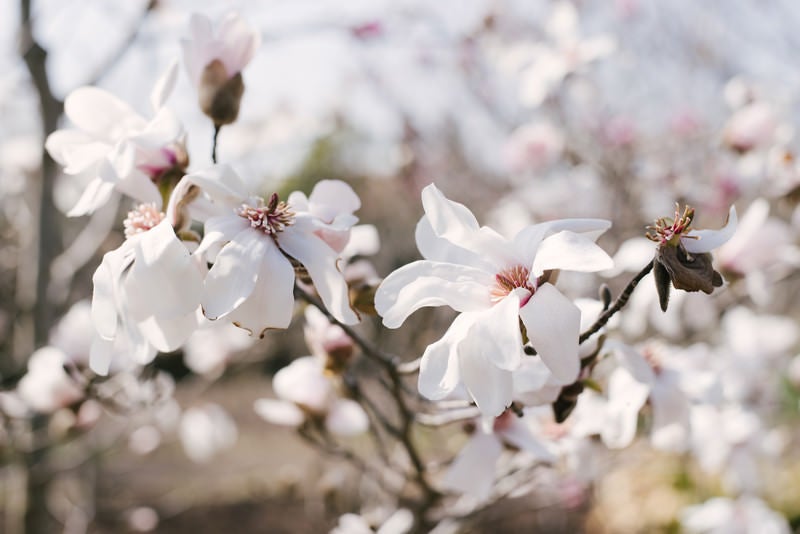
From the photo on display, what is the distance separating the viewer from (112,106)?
0.75 metres

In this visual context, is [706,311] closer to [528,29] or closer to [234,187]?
[234,187]

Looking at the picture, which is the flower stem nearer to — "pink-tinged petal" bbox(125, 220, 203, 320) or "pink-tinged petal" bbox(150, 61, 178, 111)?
"pink-tinged petal" bbox(125, 220, 203, 320)

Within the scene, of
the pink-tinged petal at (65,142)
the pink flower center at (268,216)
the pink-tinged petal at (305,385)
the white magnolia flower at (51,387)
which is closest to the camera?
the pink flower center at (268,216)

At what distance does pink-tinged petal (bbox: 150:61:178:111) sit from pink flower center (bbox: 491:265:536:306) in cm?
41

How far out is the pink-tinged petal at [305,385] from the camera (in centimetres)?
103

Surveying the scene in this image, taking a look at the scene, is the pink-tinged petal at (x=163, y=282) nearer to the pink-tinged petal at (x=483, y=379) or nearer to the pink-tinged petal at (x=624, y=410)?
the pink-tinged petal at (x=483, y=379)

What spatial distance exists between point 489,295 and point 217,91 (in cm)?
39

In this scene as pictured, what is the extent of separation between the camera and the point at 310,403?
42.1 inches

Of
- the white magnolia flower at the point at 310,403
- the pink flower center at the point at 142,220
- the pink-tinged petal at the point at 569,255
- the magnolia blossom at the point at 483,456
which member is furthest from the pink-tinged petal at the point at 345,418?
the pink-tinged petal at the point at 569,255

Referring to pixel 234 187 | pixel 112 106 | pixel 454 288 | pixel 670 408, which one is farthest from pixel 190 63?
pixel 670 408

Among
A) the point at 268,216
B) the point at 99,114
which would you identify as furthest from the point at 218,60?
the point at 268,216

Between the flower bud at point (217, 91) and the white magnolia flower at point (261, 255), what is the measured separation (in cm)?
17

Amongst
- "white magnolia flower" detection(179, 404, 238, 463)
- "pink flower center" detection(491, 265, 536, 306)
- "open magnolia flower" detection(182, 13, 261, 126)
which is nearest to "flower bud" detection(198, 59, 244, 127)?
"open magnolia flower" detection(182, 13, 261, 126)

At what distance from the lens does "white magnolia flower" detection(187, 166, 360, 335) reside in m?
0.56
